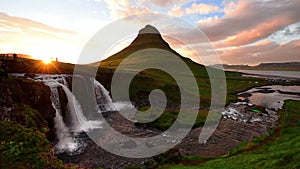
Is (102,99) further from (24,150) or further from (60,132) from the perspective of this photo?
(24,150)

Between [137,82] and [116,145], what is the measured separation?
5681 centimetres

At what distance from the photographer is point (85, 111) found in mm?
49344

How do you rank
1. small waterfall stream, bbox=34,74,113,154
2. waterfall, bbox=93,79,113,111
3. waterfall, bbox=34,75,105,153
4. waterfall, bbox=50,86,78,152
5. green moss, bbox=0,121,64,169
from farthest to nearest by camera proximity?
1. waterfall, bbox=93,79,113,111
2. waterfall, bbox=34,75,105,153
3. small waterfall stream, bbox=34,74,113,154
4. waterfall, bbox=50,86,78,152
5. green moss, bbox=0,121,64,169

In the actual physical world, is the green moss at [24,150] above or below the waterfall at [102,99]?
above

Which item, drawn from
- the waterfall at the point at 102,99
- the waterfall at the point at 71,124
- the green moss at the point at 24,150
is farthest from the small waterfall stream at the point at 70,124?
the green moss at the point at 24,150

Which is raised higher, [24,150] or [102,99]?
[24,150]

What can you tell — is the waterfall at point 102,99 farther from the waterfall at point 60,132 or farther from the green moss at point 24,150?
the green moss at point 24,150

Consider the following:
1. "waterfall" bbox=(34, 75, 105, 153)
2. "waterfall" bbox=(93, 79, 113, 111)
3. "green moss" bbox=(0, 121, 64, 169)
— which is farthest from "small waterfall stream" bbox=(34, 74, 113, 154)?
"green moss" bbox=(0, 121, 64, 169)

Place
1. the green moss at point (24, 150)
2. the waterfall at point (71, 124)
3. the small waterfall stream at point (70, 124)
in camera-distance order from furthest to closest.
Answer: the waterfall at point (71, 124) → the small waterfall stream at point (70, 124) → the green moss at point (24, 150)

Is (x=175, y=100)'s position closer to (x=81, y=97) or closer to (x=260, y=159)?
(x=81, y=97)

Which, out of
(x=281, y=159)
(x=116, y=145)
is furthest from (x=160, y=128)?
(x=281, y=159)

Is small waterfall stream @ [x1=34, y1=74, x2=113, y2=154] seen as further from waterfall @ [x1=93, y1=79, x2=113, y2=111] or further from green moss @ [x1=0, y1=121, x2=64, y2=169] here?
green moss @ [x1=0, y1=121, x2=64, y2=169]

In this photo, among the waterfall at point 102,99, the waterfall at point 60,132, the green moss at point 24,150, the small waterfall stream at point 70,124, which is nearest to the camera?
the green moss at point 24,150

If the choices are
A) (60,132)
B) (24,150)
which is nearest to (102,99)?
(60,132)
